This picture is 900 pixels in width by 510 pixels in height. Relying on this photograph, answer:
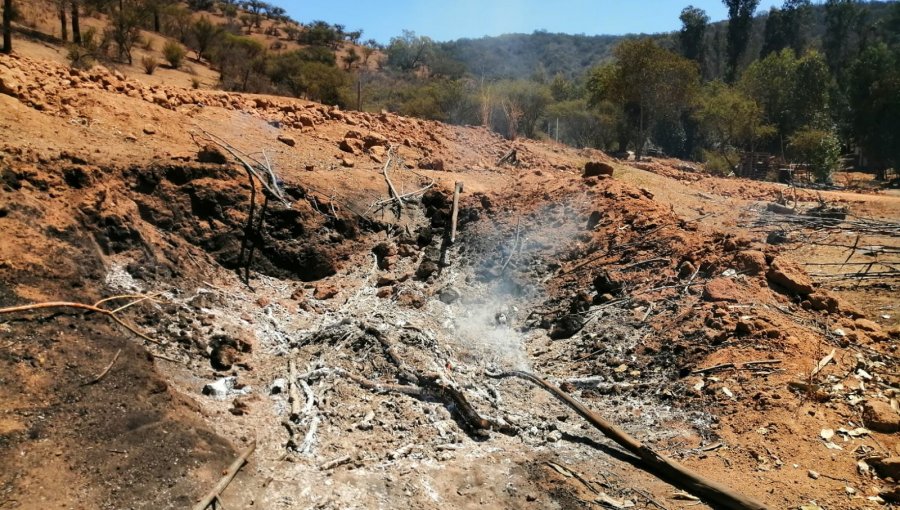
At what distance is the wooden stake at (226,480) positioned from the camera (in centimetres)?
326

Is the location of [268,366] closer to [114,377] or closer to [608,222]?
[114,377]

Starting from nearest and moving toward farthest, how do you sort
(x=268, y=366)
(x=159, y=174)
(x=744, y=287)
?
(x=268, y=366), (x=744, y=287), (x=159, y=174)

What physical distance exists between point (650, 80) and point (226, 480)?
18732 millimetres

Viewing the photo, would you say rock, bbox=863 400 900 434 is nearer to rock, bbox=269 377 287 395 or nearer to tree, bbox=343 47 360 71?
rock, bbox=269 377 287 395

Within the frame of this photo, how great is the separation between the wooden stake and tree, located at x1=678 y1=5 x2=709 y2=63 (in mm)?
37588

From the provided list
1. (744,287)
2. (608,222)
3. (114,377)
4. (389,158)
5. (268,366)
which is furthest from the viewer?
(389,158)

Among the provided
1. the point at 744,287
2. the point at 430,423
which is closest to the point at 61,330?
the point at 430,423

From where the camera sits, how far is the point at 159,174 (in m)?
6.26

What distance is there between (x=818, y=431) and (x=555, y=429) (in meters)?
1.74

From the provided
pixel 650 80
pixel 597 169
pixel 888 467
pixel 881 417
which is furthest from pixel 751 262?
pixel 650 80

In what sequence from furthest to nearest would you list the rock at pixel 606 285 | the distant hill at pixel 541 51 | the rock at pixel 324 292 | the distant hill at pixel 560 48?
the distant hill at pixel 541 51 → the distant hill at pixel 560 48 → the rock at pixel 324 292 → the rock at pixel 606 285

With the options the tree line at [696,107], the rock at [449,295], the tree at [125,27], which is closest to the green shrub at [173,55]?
the tree at [125,27]

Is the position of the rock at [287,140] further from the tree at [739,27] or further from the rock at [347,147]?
the tree at [739,27]

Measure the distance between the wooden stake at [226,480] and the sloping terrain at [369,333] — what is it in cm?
6
